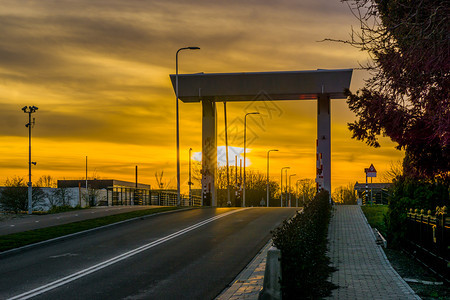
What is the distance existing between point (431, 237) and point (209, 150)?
33.3m

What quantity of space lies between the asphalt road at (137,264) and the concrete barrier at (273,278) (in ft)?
8.49

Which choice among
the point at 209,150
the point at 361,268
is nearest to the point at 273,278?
the point at 361,268

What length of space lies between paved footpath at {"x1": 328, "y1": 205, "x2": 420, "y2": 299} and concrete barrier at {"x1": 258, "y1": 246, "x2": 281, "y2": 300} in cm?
215

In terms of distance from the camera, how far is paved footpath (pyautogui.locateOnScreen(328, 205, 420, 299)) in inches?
411

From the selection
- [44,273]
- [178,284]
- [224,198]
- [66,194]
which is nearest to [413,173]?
[178,284]

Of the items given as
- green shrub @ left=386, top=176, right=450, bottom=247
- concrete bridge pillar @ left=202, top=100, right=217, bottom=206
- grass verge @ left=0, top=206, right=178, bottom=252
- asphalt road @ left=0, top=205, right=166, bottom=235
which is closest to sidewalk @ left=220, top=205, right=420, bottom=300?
green shrub @ left=386, top=176, right=450, bottom=247

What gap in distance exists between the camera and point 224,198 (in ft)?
311

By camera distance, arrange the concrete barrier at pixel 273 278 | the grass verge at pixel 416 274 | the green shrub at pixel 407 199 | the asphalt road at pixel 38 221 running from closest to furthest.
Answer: the concrete barrier at pixel 273 278
the grass verge at pixel 416 274
the green shrub at pixel 407 199
the asphalt road at pixel 38 221

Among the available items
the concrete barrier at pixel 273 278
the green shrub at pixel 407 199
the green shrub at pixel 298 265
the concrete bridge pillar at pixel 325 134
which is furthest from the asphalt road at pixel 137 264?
the concrete bridge pillar at pixel 325 134

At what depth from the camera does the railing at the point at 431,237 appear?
12.2m

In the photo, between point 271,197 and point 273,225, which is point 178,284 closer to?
point 273,225

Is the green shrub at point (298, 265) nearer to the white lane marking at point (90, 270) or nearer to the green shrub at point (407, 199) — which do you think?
the white lane marking at point (90, 270)

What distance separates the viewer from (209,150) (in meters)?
46.1

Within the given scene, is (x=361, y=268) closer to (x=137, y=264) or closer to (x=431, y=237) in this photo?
(x=431, y=237)
